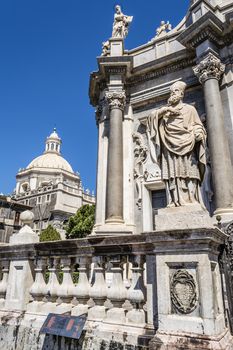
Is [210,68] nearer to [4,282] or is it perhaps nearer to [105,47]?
[105,47]

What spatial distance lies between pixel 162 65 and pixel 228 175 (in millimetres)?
5773

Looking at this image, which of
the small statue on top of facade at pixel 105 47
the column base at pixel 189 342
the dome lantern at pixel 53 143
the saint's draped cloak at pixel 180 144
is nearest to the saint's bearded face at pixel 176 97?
the saint's draped cloak at pixel 180 144

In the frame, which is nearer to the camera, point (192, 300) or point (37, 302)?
point (192, 300)

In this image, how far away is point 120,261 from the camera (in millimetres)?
4355

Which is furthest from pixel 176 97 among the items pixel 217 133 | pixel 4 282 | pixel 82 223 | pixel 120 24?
pixel 82 223

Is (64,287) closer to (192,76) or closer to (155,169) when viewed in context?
(155,169)

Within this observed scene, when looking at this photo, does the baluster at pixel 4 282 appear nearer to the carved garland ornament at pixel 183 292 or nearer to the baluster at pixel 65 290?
the baluster at pixel 65 290

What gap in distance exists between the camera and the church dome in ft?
217

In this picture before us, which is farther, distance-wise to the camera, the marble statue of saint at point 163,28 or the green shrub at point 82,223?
the green shrub at point 82,223

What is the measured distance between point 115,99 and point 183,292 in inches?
386

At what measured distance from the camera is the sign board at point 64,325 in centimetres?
387

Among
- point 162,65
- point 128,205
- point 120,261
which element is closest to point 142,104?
point 162,65

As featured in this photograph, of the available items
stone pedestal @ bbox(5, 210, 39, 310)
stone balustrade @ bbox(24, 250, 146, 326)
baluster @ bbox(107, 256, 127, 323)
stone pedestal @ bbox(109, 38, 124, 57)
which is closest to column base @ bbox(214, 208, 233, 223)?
stone balustrade @ bbox(24, 250, 146, 326)

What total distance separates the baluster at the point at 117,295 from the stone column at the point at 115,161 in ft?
19.9
